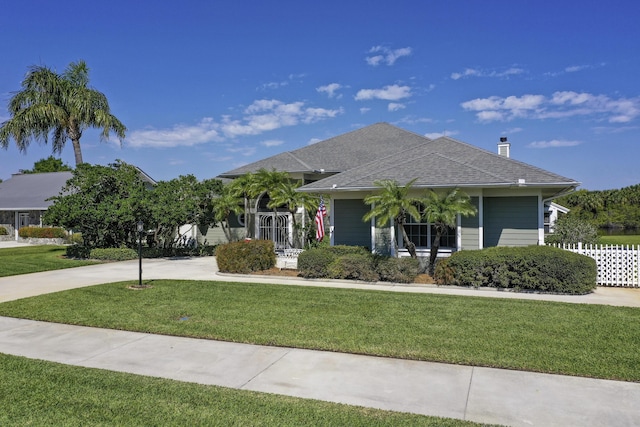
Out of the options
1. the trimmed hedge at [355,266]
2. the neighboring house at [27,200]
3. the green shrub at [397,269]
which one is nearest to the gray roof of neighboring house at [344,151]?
the trimmed hedge at [355,266]

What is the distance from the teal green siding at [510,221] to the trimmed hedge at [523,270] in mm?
2056

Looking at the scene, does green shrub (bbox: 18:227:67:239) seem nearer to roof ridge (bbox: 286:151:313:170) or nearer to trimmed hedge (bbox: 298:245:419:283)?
roof ridge (bbox: 286:151:313:170)

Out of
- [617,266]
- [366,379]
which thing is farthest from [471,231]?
[366,379]

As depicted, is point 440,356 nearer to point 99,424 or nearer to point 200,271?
point 99,424

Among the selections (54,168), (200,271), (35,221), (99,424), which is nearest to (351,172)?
(200,271)

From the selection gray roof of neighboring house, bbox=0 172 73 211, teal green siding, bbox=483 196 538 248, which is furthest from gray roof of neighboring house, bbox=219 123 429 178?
gray roof of neighboring house, bbox=0 172 73 211

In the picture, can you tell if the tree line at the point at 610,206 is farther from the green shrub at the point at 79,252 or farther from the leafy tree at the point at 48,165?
the leafy tree at the point at 48,165

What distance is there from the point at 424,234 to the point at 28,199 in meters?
32.4

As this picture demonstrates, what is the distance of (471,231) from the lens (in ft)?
46.5

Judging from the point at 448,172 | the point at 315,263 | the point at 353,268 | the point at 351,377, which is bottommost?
the point at 351,377

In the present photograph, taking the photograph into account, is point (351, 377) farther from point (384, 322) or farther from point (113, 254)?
point (113, 254)

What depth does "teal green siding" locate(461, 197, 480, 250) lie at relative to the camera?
14.0 meters

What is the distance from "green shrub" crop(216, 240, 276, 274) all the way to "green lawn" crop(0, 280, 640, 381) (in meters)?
3.05

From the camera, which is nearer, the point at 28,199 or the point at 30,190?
the point at 28,199
